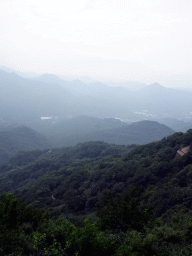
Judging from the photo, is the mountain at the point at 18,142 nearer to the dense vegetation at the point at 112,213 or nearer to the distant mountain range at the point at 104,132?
the distant mountain range at the point at 104,132

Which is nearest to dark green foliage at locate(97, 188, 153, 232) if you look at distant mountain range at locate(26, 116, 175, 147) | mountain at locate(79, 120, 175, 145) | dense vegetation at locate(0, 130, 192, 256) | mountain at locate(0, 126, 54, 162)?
dense vegetation at locate(0, 130, 192, 256)

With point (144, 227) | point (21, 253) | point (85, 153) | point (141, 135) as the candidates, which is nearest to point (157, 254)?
point (144, 227)

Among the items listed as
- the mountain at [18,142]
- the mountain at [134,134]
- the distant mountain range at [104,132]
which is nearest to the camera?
the mountain at [18,142]

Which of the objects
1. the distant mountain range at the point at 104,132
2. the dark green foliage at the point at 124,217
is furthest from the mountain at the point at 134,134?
the dark green foliage at the point at 124,217

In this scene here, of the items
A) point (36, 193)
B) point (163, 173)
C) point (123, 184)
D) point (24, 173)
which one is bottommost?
point (24, 173)

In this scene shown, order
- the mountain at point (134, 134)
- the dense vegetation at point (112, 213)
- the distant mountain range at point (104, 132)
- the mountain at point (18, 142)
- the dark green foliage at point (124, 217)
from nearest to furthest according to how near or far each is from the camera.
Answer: the dense vegetation at point (112, 213), the dark green foliage at point (124, 217), the mountain at point (18, 142), the mountain at point (134, 134), the distant mountain range at point (104, 132)

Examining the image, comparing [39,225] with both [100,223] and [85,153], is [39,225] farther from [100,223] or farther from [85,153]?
[85,153]
